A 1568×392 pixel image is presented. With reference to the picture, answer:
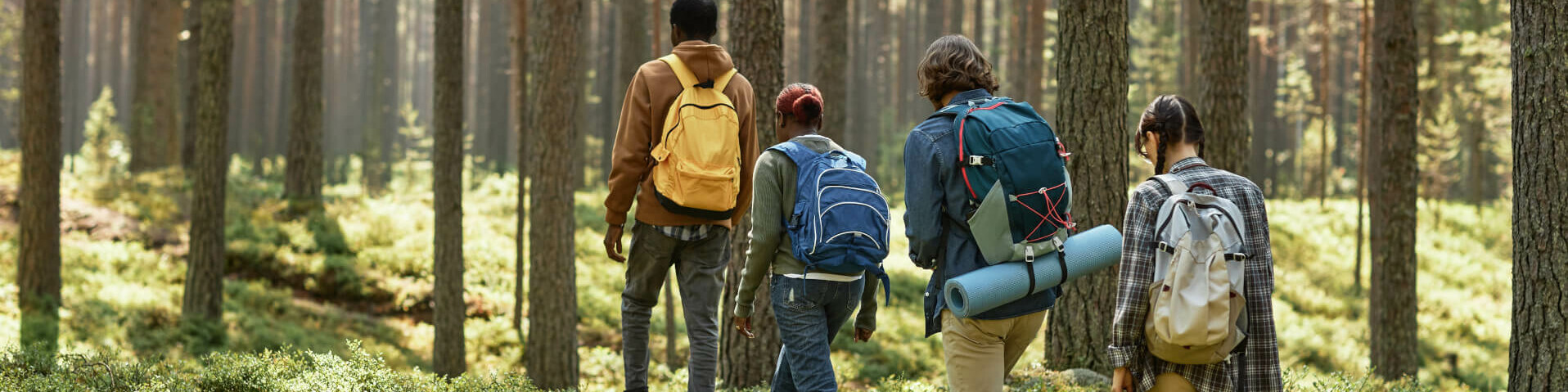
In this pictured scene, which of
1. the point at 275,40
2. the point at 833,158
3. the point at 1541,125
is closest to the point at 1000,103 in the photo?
the point at 833,158

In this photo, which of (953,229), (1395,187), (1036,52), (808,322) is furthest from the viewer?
(1036,52)

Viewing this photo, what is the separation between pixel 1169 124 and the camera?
11.6ft

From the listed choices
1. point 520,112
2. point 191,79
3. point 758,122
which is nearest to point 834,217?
point 758,122

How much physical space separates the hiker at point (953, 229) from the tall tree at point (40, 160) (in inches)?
410

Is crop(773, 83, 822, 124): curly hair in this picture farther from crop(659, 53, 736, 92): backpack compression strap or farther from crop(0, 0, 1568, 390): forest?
crop(0, 0, 1568, 390): forest

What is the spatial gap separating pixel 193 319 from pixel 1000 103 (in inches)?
405

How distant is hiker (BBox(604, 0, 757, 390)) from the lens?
14.6 feet

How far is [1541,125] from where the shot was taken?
4.68 m

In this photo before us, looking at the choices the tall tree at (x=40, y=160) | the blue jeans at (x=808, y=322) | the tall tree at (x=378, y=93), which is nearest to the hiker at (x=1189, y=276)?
the blue jeans at (x=808, y=322)

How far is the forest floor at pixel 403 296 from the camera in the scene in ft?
35.7

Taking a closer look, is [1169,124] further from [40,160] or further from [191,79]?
[191,79]

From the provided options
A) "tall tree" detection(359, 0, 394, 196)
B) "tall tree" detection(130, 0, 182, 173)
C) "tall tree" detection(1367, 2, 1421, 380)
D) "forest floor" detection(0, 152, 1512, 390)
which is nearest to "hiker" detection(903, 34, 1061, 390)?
"forest floor" detection(0, 152, 1512, 390)

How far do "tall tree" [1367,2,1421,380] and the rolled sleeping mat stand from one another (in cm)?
952

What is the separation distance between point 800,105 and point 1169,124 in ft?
4.78
